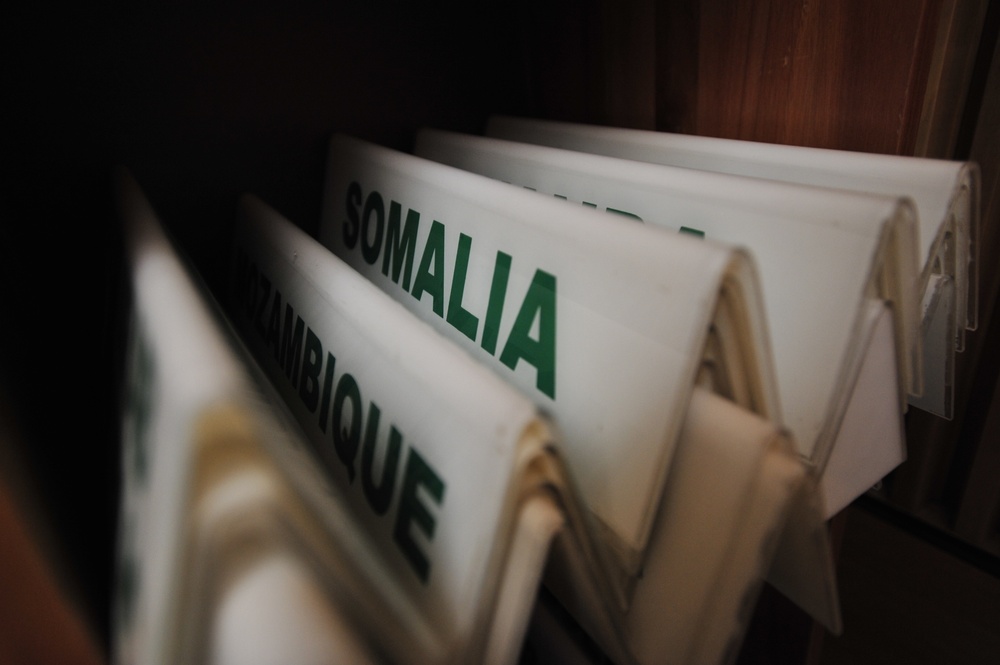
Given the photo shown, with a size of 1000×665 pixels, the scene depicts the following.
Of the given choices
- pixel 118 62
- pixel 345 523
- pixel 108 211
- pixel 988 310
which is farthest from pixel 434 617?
pixel 988 310

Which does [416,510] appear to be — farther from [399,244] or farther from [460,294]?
[399,244]

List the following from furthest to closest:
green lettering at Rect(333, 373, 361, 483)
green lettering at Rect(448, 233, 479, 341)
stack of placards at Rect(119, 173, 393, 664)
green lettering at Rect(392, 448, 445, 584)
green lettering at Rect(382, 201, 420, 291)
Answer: green lettering at Rect(382, 201, 420, 291)
green lettering at Rect(448, 233, 479, 341)
green lettering at Rect(333, 373, 361, 483)
green lettering at Rect(392, 448, 445, 584)
stack of placards at Rect(119, 173, 393, 664)

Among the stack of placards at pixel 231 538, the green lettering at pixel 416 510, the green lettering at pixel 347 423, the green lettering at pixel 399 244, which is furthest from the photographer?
the green lettering at pixel 399 244

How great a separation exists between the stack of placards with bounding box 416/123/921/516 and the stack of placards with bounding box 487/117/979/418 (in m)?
0.06

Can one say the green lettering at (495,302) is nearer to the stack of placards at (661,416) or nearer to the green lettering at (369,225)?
the stack of placards at (661,416)

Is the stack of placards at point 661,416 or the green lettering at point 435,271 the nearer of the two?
the stack of placards at point 661,416

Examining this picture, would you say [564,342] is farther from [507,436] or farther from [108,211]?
[108,211]

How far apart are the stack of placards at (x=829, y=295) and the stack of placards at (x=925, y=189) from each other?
55 mm

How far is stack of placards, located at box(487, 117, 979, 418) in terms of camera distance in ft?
1.88

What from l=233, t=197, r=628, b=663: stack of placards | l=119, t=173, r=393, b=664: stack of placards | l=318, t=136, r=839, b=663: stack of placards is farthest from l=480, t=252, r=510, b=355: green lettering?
l=119, t=173, r=393, b=664: stack of placards

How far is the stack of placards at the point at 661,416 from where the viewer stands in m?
0.42

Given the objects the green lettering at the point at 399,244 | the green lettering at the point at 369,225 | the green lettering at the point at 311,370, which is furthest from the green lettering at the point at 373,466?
the green lettering at the point at 369,225

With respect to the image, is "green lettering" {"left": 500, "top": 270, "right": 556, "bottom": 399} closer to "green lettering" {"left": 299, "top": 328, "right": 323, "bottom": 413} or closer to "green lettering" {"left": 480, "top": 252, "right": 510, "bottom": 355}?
"green lettering" {"left": 480, "top": 252, "right": 510, "bottom": 355}

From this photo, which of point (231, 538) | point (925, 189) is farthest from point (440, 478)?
point (925, 189)
